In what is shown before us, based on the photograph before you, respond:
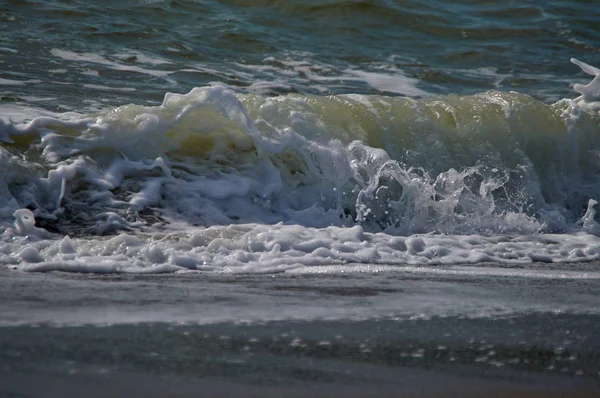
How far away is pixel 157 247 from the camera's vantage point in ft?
13.7

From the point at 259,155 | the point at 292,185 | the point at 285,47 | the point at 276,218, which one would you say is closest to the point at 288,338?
the point at 276,218

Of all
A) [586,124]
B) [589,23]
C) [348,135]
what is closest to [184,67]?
[348,135]

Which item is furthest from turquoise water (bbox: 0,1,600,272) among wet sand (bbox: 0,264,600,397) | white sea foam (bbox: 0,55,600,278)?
wet sand (bbox: 0,264,600,397)

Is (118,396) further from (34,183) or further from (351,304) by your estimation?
(34,183)

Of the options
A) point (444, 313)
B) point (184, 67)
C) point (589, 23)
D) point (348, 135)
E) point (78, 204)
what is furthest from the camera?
point (589, 23)

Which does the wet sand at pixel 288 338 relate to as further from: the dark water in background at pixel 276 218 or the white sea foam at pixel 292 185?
the white sea foam at pixel 292 185

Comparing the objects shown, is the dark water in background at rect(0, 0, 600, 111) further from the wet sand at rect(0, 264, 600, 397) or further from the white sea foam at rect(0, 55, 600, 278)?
the wet sand at rect(0, 264, 600, 397)

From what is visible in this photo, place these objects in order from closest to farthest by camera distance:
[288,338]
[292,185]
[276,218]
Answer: [288,338] < [276,218] < [292,185]

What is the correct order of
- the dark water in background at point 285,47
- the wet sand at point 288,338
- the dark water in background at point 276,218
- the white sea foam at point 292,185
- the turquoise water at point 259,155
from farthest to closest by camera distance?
the dark water in background at point 285,47
the turquoise water at point 259,155
the white sea foam at point 292,185
the dark water in background at point 276,218
the wet sand at point 288,338

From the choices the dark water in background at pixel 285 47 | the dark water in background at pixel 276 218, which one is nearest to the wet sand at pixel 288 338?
the dark water in background at pixel 276 218

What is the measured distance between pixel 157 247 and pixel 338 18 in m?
7.90

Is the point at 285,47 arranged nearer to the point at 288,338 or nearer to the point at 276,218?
the point at 276,218

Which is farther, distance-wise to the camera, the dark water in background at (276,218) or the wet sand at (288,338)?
the dark water in background at (276,218)

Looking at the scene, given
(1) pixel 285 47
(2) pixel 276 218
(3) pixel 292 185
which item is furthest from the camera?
(1) pixel 285 47
